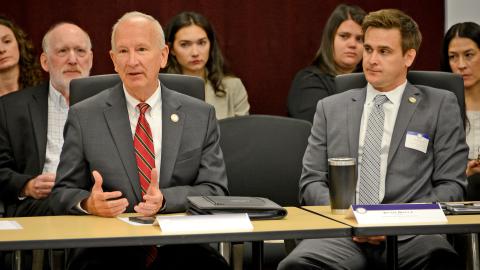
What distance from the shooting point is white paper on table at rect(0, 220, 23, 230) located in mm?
3021

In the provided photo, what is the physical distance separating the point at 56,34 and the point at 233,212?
88.7 inches

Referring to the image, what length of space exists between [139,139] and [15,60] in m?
1.94

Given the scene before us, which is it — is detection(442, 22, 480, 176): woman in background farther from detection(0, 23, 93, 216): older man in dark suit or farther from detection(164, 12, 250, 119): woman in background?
detection(0, 23, 93, 216): older man in dark suit

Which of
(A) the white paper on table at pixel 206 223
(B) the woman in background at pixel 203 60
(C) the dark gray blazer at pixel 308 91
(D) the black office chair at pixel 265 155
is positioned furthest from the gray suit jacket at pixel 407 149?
(B) the woman in background at pixel 203 60

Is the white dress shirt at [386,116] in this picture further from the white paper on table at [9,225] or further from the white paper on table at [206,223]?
the white paper on table at [9,225]

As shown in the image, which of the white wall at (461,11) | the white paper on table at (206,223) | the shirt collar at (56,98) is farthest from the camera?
the white wall at (461,11)

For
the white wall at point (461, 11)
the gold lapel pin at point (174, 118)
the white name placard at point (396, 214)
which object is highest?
the white wall at point (461, 11)

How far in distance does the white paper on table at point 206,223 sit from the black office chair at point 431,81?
1.54m

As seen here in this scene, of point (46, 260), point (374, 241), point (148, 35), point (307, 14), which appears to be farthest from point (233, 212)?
point (307, 14)

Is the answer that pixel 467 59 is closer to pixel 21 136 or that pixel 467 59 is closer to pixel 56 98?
pixel 56 98

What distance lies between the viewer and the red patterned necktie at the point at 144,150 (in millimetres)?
3727

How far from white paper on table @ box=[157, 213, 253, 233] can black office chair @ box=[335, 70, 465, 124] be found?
1537mm

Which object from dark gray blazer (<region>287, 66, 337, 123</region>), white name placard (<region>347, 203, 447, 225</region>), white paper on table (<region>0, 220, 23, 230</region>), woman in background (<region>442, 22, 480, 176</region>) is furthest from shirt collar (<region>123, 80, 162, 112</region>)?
woman in background (<region>442, 22, 480, 176</region>)

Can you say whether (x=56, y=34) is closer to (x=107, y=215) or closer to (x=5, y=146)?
(x=5, y=146)
